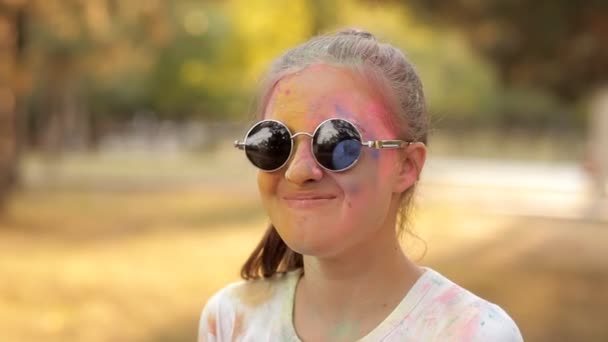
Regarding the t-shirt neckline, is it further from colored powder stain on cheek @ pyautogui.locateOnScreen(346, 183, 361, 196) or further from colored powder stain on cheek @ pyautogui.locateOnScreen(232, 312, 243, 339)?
colored powder stain on cheek @ pyautogui.locateOnScreen(346, 183, 361, 196)

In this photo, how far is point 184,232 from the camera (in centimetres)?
1195

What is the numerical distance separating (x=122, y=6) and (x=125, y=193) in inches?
231

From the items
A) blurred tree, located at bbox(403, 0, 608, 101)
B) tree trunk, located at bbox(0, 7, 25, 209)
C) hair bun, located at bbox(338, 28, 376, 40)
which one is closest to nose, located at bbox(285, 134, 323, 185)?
hair bun, located at bbox(338, 28, 376, 40)

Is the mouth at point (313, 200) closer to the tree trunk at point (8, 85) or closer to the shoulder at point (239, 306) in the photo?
the shoulder at point (239, 306)

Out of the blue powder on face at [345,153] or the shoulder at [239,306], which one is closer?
the blue powder on face at [345,153]

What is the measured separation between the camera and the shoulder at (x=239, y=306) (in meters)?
1.53

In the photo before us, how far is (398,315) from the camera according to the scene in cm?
141

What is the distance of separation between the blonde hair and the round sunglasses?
2.7 inches

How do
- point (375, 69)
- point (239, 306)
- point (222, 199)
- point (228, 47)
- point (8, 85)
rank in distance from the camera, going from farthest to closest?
point (228, 47)
point (222, 199)
point (8, 85)
point (239, 306)
point (375, 69)

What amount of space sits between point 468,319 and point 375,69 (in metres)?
0.44

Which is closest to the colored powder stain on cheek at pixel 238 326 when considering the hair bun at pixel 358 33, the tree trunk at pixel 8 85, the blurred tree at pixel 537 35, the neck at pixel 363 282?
the neck at pixel 363 282


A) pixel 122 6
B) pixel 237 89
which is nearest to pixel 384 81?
pixel 122 6

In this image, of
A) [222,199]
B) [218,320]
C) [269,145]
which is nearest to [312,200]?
[269,145]

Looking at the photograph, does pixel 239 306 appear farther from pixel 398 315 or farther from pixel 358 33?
pixel 358 33
